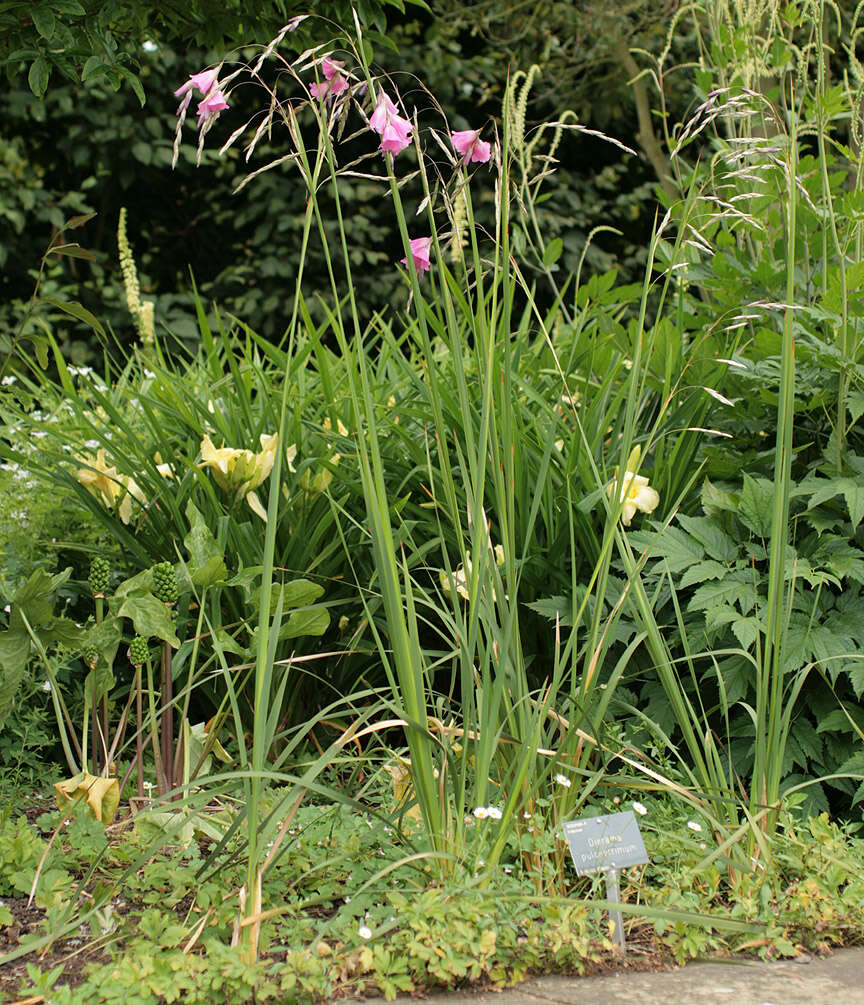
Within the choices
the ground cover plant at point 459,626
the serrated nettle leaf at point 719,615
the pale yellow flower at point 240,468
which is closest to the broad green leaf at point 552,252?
the ground cover plant at point 459,626

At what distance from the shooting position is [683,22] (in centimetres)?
714

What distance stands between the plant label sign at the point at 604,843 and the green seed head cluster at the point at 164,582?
0.79 metres

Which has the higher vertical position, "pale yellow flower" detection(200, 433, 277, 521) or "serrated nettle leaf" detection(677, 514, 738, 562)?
"pale yellow flower" detection(200, 433, 277, 521)

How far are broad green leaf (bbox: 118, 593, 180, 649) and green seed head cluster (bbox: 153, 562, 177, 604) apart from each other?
0.28ft

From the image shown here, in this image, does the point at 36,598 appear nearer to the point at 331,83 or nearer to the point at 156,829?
the point at 156,829

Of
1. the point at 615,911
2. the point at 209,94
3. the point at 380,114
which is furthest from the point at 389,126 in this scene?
the point at 615,911

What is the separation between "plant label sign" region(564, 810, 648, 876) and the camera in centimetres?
145

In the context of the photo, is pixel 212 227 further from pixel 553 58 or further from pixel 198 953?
pixel 198 953

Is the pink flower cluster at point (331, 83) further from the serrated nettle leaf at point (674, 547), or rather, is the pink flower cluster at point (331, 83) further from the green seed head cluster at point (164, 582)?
the serrated nettle leaf at point (674, 547)

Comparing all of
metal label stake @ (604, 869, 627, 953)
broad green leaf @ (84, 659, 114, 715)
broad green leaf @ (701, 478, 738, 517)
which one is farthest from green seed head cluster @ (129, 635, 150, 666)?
broad green leaf @ (701, 478, 738, 517)

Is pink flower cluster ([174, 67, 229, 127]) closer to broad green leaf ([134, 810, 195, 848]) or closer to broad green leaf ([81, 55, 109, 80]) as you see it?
broad green leaf ([81, 55, 109, 80])

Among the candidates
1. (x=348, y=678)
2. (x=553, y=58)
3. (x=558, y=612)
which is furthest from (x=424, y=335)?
(x=553, y=58)

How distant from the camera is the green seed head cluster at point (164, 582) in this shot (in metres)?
1.79

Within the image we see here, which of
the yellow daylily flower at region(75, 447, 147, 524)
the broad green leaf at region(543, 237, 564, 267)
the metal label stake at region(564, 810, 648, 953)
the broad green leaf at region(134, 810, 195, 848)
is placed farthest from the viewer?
the broad green leaf at region(543, 237, 564, 267)
